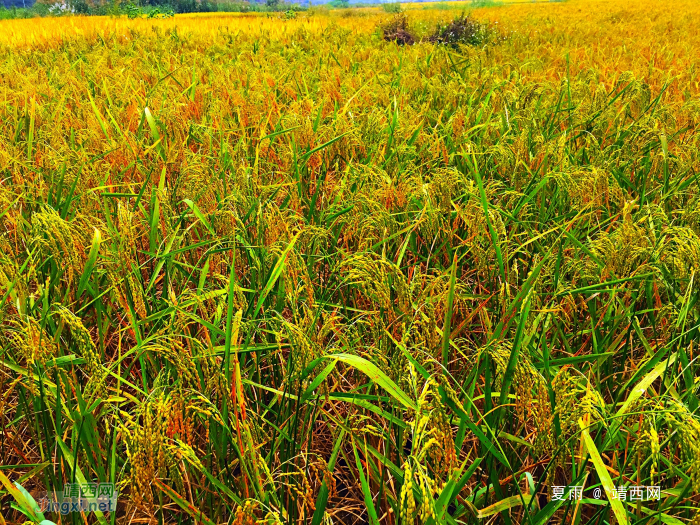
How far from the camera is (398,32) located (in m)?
7.24

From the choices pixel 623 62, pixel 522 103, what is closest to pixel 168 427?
pixel 522 103

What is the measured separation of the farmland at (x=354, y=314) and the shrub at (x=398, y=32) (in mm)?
4130

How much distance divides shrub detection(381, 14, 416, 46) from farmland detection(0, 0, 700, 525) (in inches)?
163

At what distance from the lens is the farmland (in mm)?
827

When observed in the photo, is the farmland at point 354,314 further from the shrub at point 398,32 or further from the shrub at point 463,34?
the shrub at point 398,32

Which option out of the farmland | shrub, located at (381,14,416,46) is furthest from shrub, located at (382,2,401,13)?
the farmland

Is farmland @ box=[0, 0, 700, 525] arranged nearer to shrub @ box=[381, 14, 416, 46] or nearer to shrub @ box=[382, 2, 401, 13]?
shrub @ box=[381, 14, 416, 46]

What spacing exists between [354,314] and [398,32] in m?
6.97

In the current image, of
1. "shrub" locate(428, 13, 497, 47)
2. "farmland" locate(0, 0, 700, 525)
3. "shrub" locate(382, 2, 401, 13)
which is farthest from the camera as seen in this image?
"shrub" locate(382, 2, 401, 13)

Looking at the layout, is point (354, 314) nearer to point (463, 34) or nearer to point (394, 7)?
point (463, 34)

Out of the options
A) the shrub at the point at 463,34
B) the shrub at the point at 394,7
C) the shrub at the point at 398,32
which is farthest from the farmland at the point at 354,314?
the shrub at the point at 394,7

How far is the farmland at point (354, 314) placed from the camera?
2.71ft

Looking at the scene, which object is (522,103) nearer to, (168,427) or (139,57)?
(168,427)

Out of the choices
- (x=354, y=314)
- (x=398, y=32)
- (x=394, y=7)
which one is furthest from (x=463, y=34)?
(x=394, y=7)
